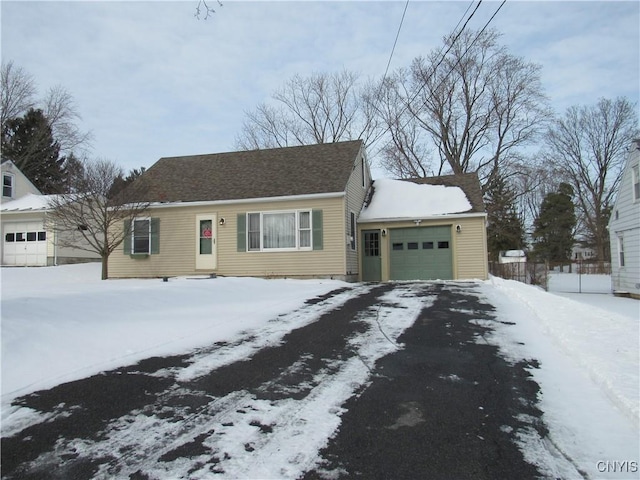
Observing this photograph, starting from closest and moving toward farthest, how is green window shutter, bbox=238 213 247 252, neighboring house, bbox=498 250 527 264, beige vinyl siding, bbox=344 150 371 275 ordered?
beige vinyl siding, bbox=344 150 371 275 → green window shutter, bbox=238 213 247 252 → neighboring house, bbox=498 250 527 264

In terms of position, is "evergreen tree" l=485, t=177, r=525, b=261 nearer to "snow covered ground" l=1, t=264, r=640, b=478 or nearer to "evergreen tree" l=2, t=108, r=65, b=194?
"snow covered ground" l=1, t=264, r=640, b=478

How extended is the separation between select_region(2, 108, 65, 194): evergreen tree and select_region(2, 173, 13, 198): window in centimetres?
779

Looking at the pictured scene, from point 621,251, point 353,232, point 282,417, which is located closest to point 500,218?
point 621,251

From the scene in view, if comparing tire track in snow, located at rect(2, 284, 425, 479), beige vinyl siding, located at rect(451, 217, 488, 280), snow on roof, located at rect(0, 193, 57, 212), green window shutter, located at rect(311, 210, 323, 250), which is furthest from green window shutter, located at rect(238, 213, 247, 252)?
snow on roof, located at rect(0, 193, 57, 212)

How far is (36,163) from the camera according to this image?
3300 cm

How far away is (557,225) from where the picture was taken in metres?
42.4

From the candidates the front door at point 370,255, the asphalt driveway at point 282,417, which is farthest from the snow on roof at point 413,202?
the asphalt driveway at point 282,417

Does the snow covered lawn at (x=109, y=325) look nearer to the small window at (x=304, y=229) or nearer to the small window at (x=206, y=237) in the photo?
the small window at (x=304, y=229)

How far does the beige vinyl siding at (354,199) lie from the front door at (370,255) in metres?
0.42

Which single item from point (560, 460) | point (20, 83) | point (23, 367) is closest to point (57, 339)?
point (23, 367)

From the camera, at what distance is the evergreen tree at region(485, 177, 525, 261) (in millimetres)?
30297

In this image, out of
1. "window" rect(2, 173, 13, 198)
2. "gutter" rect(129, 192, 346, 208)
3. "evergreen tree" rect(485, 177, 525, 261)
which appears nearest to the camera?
"gutter" rect(129, 192, 346, 208)

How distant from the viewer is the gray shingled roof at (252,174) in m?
14.5

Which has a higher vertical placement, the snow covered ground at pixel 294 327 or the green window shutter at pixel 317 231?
the green window shutter at pixel 317 231
